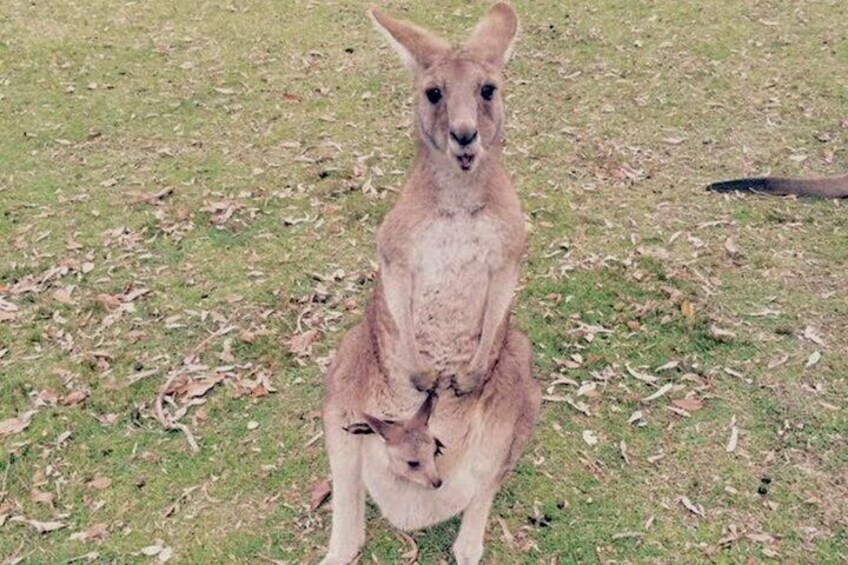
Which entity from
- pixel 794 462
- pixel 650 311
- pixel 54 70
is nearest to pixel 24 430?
pixel 650 311

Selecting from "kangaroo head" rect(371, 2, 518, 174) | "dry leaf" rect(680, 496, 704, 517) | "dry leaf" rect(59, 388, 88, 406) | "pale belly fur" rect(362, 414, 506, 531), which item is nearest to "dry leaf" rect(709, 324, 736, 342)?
"dry leaf" rect(680, 496, 704, 517)

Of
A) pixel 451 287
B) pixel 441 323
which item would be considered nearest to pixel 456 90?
pixel 451 287

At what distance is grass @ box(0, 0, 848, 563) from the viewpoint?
3.25 m

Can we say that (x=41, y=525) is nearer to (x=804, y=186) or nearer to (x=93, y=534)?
(x=93, y=534)

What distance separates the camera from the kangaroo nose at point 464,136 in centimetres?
248

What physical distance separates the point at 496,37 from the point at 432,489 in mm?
1408

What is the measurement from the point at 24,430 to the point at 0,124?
2.97m

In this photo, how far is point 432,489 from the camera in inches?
108

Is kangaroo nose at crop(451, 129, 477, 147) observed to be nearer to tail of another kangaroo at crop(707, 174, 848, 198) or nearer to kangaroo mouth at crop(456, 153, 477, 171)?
kangaroo mouth at crop(456, 153, 477, 171)

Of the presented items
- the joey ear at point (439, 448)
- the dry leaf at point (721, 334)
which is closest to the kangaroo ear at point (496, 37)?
the joey ear at point (439, 448)

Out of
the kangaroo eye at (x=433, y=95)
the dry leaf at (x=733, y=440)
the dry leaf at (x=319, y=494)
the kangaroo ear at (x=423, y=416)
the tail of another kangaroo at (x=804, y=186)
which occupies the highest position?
the kangaroo eye at (x=433, y=95)

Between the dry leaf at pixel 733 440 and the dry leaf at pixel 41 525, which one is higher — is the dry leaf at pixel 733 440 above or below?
above

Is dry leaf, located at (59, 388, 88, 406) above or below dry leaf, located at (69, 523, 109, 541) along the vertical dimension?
above

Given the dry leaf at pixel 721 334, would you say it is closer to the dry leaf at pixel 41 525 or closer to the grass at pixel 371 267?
the grass at pixel 371 267
